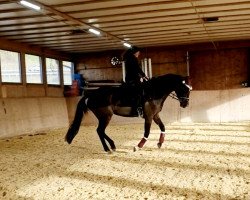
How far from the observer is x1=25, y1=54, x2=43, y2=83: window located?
13.1 metres

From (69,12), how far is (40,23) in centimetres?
161

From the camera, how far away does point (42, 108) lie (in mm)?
12859

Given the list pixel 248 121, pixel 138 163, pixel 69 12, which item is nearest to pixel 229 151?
pixel 138 163

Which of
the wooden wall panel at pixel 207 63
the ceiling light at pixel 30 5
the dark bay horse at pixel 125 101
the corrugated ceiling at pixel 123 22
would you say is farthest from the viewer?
the wooden wall panel at pixel 207 63

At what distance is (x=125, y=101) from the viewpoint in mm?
7320

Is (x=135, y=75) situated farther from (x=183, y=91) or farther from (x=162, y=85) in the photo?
(x=183, y=91)

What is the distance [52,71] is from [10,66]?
9.58 ft

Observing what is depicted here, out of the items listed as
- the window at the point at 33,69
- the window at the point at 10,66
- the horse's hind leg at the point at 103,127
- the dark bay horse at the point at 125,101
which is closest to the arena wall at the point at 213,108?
the window at the point at 33,69

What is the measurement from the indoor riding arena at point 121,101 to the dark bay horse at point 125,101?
0.02 meters

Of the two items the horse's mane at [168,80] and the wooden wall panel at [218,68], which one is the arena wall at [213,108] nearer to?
the wooden wall panel at [218,68]

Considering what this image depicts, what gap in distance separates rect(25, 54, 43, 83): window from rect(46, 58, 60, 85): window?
68cm

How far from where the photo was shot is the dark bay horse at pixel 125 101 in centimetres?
715

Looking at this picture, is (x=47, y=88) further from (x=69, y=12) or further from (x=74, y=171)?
(x=74, y=171)

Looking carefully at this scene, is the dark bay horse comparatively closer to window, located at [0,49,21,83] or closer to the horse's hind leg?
the horse's hind leg
